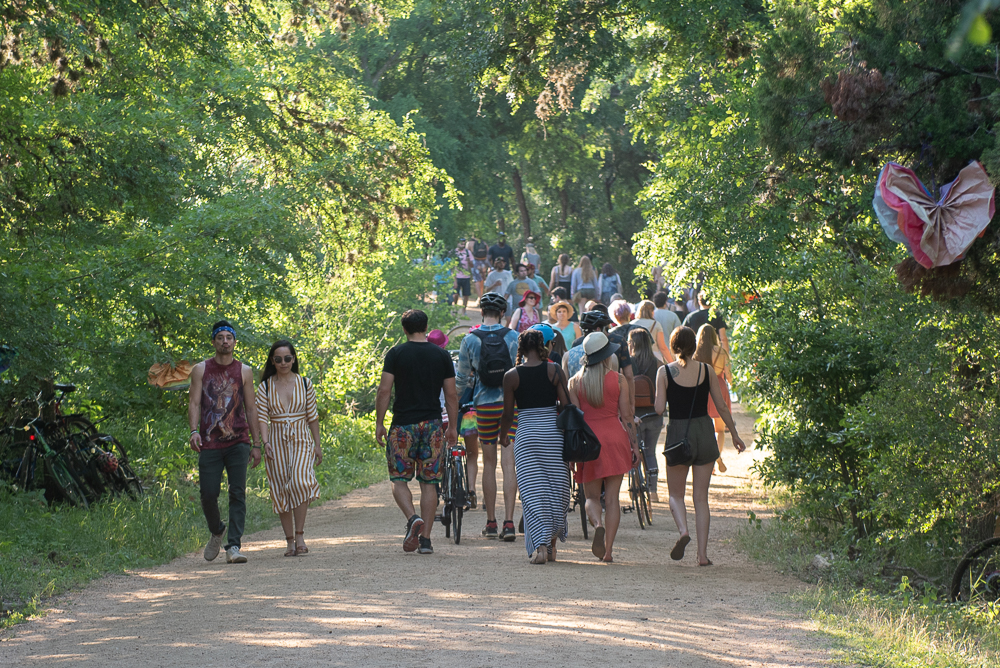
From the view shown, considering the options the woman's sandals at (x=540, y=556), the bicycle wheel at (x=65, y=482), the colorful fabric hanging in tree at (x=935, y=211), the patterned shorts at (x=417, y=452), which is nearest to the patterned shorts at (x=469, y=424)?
the patterned shorts at (x=417, y=452)

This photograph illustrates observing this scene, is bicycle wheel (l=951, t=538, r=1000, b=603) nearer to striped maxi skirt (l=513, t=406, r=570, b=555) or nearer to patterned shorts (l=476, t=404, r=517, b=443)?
striped maxi skirt (l=513, t=406, r=570, b=555)

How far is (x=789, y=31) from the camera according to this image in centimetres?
870

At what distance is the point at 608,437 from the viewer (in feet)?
28.6

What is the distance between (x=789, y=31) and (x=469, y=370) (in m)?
3.97

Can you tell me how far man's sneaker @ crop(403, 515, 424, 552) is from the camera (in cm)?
895

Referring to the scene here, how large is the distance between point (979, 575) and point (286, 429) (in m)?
5.48

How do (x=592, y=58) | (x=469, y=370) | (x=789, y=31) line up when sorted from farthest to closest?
(x=592, y=58)
(x=469, y=370)
(x=789, y=31)

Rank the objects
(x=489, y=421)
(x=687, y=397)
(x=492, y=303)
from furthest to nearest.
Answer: (x=492, y=303) → (x=489, y=421) → (x=687, y=397)

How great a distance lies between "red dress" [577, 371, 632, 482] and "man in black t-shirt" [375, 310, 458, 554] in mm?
1107

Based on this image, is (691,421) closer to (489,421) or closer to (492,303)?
(489,421)

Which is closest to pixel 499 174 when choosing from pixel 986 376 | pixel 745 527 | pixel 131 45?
pixel 131 45

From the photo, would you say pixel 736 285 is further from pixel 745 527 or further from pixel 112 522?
pixel 112 522

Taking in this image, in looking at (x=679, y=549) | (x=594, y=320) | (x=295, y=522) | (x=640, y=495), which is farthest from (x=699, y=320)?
(x=295, y=522)

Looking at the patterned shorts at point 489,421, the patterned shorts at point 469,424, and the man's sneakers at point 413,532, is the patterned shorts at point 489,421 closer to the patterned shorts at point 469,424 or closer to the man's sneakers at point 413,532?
the patterned shorts at point 469,424
